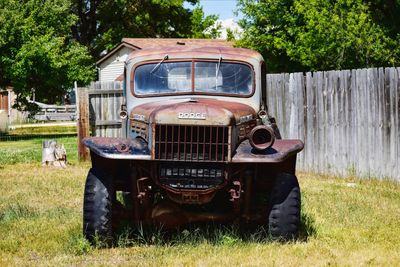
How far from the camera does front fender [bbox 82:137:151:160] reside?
6.48 m

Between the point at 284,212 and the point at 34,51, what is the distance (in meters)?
22.7

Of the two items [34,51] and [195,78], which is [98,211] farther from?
[34,51]

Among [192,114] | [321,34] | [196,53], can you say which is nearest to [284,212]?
[192,114]

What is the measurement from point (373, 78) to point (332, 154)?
1.75 m

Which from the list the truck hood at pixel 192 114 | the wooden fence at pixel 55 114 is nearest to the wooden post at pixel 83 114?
the truck hood at pixel 192 114

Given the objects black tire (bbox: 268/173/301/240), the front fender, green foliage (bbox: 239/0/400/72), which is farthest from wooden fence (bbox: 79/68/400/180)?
green foliage (bbox: 239/0/400/72)

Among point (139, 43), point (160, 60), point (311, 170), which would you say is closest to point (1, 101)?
point (139, 43)

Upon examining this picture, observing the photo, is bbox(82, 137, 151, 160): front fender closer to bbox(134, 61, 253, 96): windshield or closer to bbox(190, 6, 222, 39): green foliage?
bbox(134, 61, 253, 96): windshield

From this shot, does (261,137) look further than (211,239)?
No

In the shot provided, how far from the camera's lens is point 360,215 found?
334 inches

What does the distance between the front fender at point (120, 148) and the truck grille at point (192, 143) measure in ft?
0.56

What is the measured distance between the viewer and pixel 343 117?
12.4m

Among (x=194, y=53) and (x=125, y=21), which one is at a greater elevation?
(x=125, y=21)

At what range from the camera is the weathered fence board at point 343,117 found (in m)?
11.5
